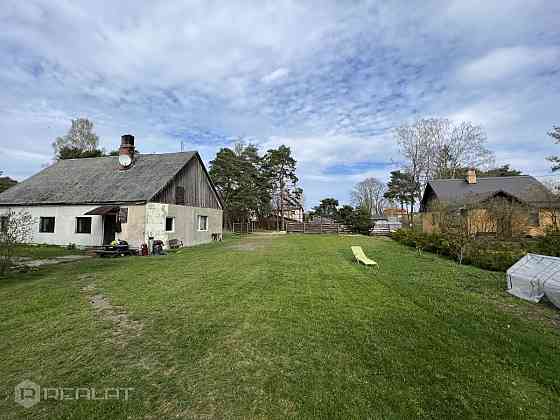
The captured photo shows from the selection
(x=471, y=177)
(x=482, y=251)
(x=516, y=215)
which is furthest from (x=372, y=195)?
(x=482, y=251)

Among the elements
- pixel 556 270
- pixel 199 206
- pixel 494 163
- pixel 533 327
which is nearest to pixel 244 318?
pixel 533 327

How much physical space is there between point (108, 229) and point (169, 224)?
334 centimetres

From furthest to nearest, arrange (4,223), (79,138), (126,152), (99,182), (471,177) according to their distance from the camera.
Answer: (79,138) → (471,177) → (126,152) → (99,182) → (4,223)

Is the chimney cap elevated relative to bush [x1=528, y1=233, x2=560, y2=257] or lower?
elevated

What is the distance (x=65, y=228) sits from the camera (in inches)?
637

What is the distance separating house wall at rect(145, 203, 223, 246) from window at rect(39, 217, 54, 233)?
278 inches

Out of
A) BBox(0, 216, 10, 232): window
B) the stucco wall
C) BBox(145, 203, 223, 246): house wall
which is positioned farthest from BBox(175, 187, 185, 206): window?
BBox(0, 216, 10, 232): window

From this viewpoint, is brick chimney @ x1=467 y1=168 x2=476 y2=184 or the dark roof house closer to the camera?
the dark roof house

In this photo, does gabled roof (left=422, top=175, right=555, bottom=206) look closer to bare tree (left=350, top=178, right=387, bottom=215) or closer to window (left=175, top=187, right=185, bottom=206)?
window (left=175, top=187, right=185, bottom=206)

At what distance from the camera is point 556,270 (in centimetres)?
564

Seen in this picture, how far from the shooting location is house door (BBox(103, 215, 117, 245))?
15633 millimetres

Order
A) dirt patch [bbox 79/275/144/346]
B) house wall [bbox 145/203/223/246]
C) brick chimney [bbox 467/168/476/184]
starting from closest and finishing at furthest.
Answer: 1. dirt patch [bbox 79/275/144/346]
2. house wall [bbox 145/203/223/246]
3. brick chimney [bbox 467/168/476/184]

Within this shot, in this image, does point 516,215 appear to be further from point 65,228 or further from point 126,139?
point 65,228

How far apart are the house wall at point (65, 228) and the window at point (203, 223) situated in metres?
5.87
